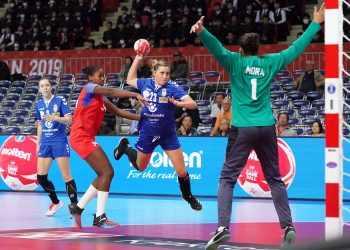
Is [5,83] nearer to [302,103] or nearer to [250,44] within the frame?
[302,103]

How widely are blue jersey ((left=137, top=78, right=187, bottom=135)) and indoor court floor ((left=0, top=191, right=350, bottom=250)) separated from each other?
54.2 inches

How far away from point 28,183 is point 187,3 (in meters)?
9.21

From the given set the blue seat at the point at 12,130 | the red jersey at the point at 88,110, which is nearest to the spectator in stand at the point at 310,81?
the blue seat at the point at 12,130

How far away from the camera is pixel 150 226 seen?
10672 millimetres

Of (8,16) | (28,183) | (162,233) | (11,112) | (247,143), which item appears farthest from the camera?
(8,16)

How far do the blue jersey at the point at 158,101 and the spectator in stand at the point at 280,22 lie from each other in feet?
42.3

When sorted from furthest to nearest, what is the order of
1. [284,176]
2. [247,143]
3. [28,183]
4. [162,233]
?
1. [28,183]
2. [284,176]
3. [162,233]
4. [247,143]

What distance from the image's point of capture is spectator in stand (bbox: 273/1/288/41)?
75.5ft

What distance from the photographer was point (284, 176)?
50.2 feet

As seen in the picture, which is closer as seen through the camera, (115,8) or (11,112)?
(11,112)

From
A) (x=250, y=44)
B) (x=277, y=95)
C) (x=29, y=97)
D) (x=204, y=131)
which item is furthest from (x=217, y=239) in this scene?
(x=29, y=97)

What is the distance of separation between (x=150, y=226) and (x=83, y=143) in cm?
142

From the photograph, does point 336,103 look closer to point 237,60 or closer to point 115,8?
point 237,60

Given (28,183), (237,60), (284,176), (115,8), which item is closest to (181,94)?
(237,60)
